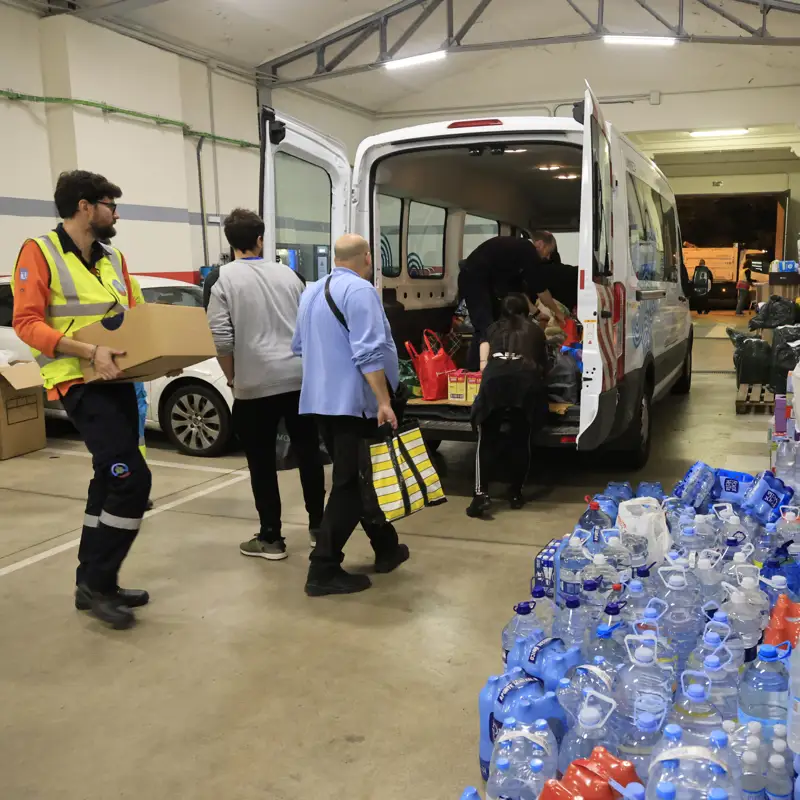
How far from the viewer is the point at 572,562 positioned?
2877mm

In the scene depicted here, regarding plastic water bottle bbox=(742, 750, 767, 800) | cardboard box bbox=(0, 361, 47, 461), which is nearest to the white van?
plastic water bottle bbox=(742, 750, 767, 800)

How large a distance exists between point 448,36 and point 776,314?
20.8 ft

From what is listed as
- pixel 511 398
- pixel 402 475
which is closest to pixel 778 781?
pixel 402 475

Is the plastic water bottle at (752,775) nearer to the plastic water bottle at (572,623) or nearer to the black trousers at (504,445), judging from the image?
the plastic water bottle at (572,623)

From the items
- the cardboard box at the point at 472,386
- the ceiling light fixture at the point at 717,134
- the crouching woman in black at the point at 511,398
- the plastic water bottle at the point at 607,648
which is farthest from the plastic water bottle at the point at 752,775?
the ceiling light fixture at the point at 717,134

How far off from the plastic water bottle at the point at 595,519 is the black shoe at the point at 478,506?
3.98 ft

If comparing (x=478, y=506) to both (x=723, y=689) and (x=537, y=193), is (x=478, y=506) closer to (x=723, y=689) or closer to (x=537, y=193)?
(x=723, y=689)

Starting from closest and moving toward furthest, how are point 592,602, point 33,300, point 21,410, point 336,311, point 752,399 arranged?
point 592,602
point 33,300
point 336,311
point 21,410
point 752,399

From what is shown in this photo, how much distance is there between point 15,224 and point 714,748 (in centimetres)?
884

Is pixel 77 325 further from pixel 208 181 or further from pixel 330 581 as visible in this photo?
pixel 208 181

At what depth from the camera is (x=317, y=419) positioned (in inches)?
145

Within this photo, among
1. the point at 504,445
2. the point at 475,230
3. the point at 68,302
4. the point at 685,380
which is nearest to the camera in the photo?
the point at 68,302

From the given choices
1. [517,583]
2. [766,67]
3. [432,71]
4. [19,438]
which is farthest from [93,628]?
[766,67]

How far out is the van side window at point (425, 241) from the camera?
22.3 feet
